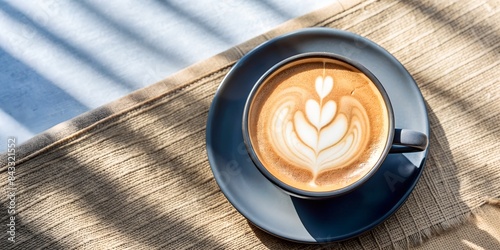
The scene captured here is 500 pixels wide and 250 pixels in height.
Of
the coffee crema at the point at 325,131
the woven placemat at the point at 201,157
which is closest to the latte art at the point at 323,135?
the coffee crema at the point at 325,131

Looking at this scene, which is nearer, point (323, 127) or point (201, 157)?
point (323, 127)

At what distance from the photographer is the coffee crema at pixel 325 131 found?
0.85m

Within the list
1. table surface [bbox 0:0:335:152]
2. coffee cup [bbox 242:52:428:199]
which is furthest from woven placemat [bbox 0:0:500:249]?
coffee cup [bbox 242:52:428:199]

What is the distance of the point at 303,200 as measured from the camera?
915mm

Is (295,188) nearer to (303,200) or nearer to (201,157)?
(303,200)

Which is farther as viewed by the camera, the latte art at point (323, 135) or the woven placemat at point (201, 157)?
the woven placemat at point (201, 157)

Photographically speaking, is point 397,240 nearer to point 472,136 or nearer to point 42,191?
point 472,136

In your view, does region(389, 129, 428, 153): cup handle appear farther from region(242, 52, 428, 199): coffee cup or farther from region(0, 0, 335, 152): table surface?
region(0, 0, 335, 152): table surface

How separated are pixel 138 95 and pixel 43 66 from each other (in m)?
0.19

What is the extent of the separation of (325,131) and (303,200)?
124 millimetres

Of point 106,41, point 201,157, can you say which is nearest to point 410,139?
point 201,157

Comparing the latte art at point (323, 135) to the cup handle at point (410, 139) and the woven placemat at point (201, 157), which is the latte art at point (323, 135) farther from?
the woven placemat at point (201, 157)

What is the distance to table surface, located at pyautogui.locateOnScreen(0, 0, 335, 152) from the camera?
1.04m

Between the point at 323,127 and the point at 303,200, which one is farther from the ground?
the point at 323,127
